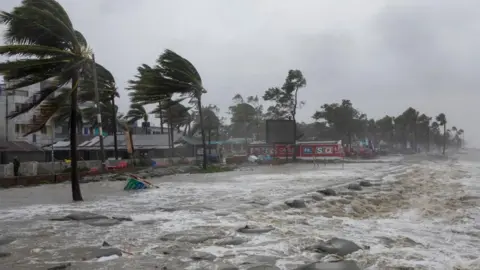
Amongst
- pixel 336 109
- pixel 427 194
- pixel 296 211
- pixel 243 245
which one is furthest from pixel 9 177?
pixel 336 109

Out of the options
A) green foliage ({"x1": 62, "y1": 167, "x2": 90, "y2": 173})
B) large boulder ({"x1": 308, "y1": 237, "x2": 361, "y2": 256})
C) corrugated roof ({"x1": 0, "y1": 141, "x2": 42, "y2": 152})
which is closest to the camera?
large boulder ({"x1": 308, "y1": 237, "x2": 361, "y2": 256})

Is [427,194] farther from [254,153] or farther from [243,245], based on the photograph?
[254,153]

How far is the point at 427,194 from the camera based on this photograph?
48.6 feet

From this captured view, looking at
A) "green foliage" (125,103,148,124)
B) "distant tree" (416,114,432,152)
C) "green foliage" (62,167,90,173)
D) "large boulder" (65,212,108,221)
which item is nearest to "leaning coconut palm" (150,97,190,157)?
"green foliage" (125,103,148,124)

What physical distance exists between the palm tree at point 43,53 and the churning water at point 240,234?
307cm

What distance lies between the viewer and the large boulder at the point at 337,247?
6.45 meters

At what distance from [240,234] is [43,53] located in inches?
328

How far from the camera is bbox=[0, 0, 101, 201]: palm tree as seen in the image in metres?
11.8

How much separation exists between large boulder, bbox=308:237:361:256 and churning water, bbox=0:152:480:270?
0.17m

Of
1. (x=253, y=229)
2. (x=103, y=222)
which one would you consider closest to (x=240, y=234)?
(x=253, y=229)

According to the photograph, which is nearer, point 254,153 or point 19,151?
point 19,151

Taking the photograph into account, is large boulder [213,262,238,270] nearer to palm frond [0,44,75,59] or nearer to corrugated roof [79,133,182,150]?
palm frond [0,44,75,59]

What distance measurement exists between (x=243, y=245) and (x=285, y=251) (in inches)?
30.4

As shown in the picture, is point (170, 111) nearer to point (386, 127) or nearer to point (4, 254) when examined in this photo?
point (4, 254)
